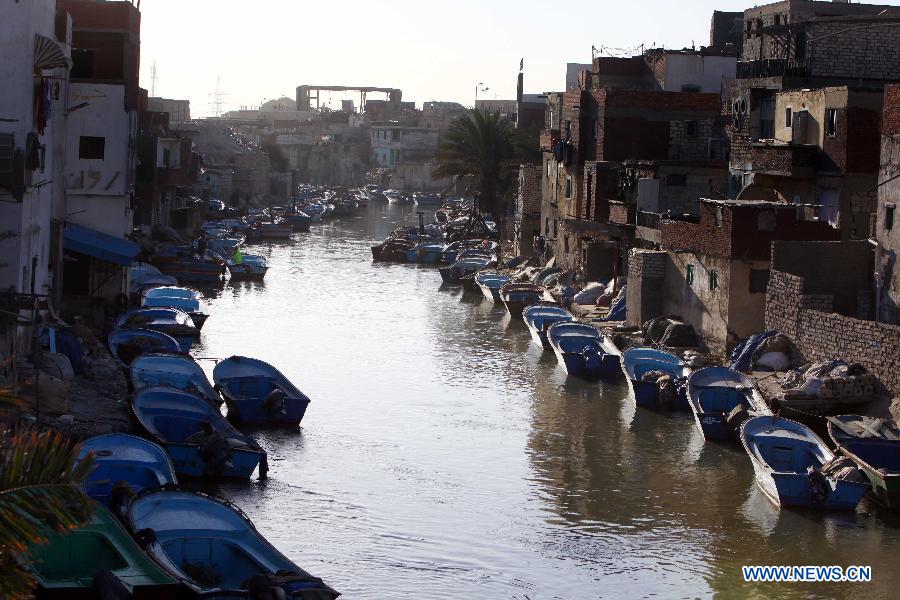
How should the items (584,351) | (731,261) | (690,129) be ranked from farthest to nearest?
(690,129) → (584,351) → (731,261)

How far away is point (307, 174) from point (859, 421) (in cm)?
12570

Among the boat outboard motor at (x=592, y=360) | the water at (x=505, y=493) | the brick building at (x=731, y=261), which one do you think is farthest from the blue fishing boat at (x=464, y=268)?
the boat outboard motor at (x=592, y=360)

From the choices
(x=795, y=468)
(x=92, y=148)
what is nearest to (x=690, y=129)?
(x=92, y=148)

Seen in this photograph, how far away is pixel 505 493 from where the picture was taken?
24.0m

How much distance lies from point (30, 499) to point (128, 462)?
11.2 metres

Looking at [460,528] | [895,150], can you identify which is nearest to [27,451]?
[460,528]

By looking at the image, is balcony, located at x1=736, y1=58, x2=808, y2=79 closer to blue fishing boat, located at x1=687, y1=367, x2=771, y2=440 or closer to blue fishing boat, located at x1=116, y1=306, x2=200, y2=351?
blue fishing boat, located at x1=687, y1=367, x2=771, y2=440

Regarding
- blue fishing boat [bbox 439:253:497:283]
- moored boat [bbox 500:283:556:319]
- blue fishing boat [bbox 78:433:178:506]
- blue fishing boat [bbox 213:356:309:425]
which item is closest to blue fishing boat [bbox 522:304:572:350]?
moored boat [bbox 500:283:556:319]

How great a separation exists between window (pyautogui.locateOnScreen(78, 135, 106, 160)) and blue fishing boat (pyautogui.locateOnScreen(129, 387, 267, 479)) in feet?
39.7

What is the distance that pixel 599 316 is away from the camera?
42.1 meters

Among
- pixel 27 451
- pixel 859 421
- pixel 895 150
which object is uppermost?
pixel 895 150

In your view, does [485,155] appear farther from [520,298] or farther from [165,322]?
[165,322]

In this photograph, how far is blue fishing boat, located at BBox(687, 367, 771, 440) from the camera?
27250mm

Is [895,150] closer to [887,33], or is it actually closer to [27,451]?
[887,33]
